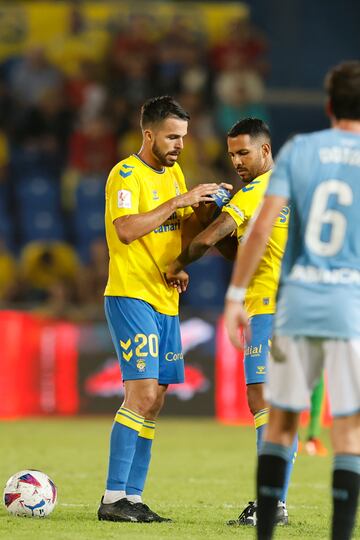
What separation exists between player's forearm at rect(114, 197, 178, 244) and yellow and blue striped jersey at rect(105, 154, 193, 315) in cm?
8

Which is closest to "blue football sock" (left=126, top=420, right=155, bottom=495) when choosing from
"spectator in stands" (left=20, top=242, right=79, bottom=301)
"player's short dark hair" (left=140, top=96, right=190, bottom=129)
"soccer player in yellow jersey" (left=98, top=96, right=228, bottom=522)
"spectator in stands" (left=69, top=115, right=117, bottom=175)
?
"soccer player in yellow jersey" (left=98, top=96, right=228, bottom=522)

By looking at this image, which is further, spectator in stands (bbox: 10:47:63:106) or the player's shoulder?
spectator in stands (bbox: 10:47:63:106)

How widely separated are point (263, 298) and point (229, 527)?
1.23 metres

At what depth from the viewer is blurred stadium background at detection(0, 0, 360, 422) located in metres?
14.4

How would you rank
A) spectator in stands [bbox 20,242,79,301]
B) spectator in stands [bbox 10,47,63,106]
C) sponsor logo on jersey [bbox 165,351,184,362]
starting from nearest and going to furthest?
sponsor logo on jersey [bbox 165,351,184,362] < spectator in stands [bbox 20,242,79,301] < spectator in stands [bbox 10,47,63,106]

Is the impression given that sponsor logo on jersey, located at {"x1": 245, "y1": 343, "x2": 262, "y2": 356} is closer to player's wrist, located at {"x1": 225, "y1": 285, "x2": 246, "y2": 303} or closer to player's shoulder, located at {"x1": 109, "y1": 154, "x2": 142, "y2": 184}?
player's shoulder, located at {"x1": 109, "y1": 154, "x2": 142, "y2": 184}

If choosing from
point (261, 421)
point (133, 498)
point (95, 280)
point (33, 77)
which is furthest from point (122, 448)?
point (33, 77)

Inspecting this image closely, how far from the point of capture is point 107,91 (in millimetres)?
16328

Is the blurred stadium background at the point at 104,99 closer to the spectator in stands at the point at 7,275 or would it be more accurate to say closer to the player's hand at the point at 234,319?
the spectator in stands at the point at 7,275

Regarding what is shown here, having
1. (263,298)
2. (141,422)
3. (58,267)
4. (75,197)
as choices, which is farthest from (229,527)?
(75,197)

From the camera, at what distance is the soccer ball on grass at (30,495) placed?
6102mm

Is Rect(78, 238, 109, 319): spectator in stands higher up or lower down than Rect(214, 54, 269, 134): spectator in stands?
lower down

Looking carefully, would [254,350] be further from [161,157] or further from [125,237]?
[161,157]

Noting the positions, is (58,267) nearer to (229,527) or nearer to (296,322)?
(229,527)
